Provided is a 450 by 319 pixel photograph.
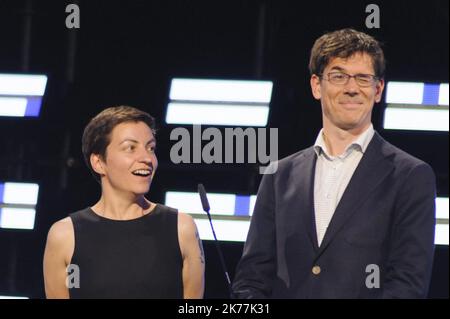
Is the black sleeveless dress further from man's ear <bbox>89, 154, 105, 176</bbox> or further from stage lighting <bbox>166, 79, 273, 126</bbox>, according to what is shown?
stage lighting <bbox>166, 79, 273, 126</bbox>

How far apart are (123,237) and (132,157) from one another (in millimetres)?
209

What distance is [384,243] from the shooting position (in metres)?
2.50

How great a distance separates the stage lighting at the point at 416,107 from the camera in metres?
4.21

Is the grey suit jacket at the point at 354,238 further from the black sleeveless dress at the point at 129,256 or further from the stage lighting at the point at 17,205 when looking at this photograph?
the stage lighting at the point at 17,205

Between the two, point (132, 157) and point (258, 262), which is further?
point (132, 157)

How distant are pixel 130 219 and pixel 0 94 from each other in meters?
1.58

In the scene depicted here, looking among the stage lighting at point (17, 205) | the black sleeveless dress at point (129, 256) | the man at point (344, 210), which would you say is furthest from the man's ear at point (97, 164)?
the stage lighting at point (17, 205)

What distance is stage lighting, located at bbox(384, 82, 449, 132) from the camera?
421cm

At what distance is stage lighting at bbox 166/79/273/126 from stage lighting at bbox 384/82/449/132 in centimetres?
49

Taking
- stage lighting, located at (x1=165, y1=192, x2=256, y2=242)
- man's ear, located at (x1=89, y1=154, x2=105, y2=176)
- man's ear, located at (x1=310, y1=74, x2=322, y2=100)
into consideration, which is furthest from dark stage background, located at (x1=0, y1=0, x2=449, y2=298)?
man's ear, located at (x1=310, y1=74, x2=322, y2=100)

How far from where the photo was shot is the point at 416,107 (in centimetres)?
424

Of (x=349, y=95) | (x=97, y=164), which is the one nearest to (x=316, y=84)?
(x=349, y=95)

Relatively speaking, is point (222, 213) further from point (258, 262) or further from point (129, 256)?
point (258, 262)

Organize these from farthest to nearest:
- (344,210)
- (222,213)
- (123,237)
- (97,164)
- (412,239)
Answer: (222,213)
(97,164)
(123,237)
(344,210)
(412,239)
